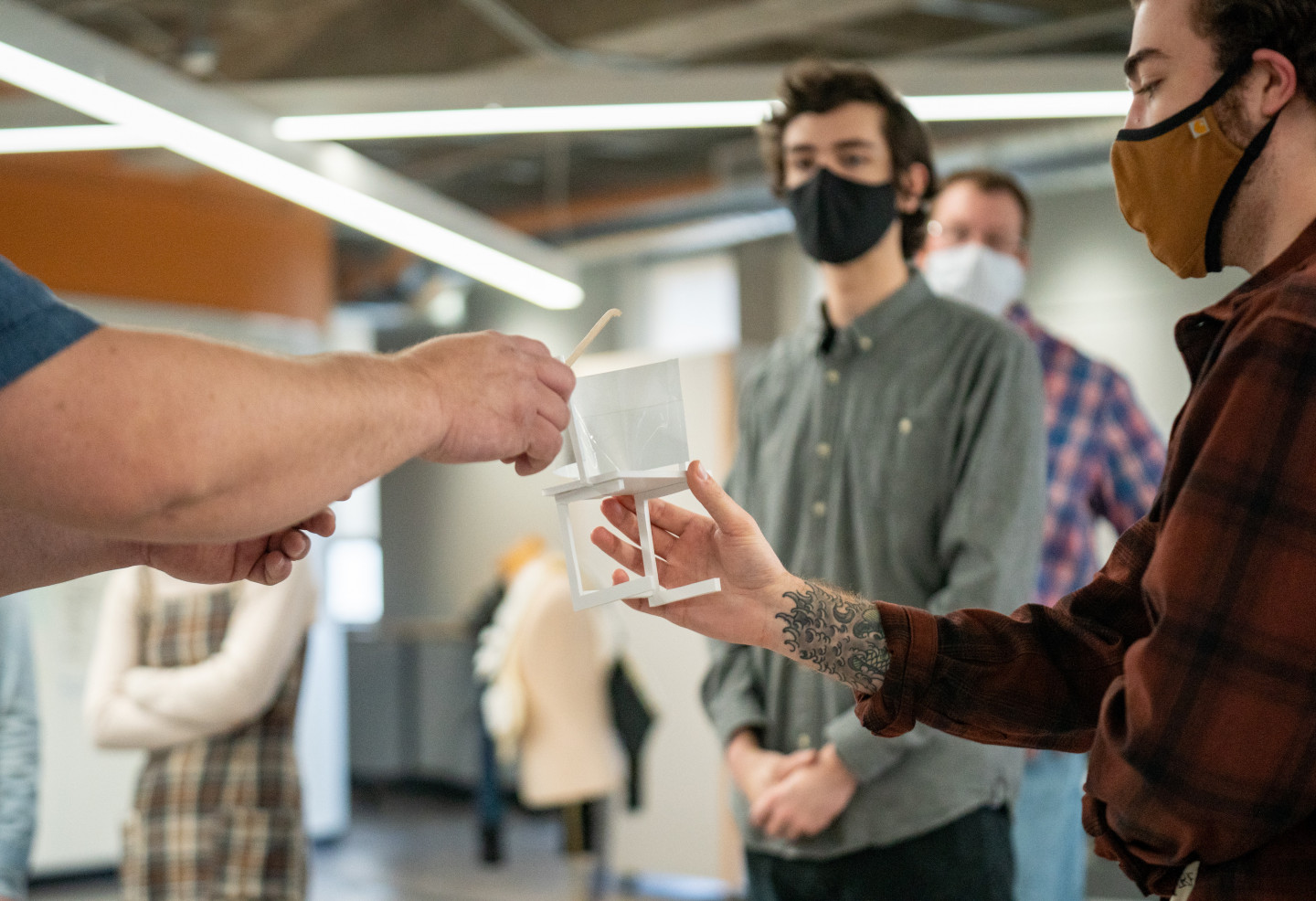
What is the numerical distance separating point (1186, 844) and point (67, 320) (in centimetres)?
109

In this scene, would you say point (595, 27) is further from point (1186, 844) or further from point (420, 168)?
point (1186, 844)

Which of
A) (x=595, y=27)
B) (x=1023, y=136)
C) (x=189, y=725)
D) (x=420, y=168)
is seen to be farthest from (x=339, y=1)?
(x=189, y=725)

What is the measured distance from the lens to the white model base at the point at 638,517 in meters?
1.39

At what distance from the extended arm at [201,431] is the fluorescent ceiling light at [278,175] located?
222cm

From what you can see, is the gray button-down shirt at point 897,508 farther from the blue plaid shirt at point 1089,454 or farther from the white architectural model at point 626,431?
the blue plaid shirt at point 1089,454

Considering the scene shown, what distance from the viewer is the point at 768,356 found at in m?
2.53

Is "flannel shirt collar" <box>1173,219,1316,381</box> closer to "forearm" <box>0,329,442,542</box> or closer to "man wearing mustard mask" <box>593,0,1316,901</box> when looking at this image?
"man wearing mustard mask" <box>593,0,1316,901</box>

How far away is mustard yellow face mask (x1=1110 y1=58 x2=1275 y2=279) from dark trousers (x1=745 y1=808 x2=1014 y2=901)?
98 cm

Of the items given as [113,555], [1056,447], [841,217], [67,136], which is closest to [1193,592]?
[113,555]

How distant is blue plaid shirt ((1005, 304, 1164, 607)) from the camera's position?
122 inches

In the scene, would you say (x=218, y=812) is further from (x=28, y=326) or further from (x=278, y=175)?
(x=28, y=326)


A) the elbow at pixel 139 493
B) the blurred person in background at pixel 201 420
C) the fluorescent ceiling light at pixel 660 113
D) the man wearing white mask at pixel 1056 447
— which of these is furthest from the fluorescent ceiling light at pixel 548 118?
the elbow at pixel 139 493

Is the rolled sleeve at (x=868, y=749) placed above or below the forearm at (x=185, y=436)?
below

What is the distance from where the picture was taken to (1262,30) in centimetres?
136
